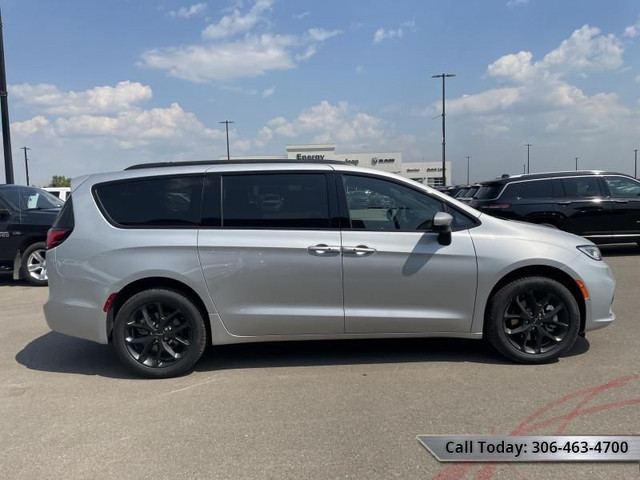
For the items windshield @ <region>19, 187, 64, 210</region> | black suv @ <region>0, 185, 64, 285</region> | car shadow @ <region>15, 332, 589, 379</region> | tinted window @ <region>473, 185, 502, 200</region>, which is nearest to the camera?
car shadow @ <region>15, 332, 589, 379</region>

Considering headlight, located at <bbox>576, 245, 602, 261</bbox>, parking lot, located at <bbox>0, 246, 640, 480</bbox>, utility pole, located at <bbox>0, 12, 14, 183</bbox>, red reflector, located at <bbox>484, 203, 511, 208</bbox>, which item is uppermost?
utility pole, located at <bbox>0, 12, 14, 183</bbox>

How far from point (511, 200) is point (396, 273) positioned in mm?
6847

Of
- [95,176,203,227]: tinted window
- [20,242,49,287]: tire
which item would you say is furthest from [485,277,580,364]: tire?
[20,242,49,287]: tire

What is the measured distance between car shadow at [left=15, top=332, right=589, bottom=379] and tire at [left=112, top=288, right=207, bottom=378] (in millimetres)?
242

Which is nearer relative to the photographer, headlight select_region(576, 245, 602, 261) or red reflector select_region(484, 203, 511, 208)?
headlight select_region(576, 245, 602, 261)

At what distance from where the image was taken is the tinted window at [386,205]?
438 cm

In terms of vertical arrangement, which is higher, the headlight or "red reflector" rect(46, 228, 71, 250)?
"red reflector" rect(46, 228, 71, 250)

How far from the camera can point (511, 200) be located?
1021cm

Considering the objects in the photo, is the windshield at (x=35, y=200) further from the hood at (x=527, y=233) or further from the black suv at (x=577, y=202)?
the black suv at (x=577, y=202)

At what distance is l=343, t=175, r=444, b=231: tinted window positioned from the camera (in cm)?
438

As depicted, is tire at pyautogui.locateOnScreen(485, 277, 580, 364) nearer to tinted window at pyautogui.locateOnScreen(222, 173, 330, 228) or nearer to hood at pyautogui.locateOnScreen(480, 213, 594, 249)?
hood at pyautogui.locateOnScreen(480, 213, 594, 249)

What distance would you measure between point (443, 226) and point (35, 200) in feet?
26.7

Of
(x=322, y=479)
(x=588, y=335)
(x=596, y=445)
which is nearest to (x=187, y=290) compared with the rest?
(x=322, y=479)

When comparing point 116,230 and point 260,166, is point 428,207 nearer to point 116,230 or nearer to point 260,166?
point 260,166
